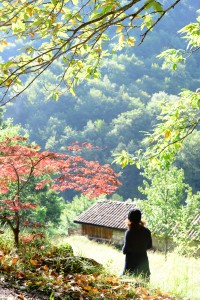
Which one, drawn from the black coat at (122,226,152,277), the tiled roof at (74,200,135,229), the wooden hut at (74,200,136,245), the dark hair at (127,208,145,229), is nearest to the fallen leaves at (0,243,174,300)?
the black coat at (122,226,152,277)

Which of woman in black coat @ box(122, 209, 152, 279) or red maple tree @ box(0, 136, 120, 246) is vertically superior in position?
red maple tree @ box(0, 136, 120, 246)

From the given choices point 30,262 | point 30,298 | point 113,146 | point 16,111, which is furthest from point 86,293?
point 16,111

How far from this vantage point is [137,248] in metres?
5.55

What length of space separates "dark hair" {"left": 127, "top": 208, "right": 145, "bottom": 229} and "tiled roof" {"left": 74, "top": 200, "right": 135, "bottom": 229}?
82.3 feet

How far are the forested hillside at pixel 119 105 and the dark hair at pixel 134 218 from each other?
65.4 m

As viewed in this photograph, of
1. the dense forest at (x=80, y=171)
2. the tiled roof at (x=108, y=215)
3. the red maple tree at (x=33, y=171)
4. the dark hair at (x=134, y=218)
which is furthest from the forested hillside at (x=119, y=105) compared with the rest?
the dark hair at (x=134, y=218)

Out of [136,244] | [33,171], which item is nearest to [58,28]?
[136,244]

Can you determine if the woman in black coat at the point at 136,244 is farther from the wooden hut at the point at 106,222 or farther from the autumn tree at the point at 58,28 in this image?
the wooden hut at the point at 106,222

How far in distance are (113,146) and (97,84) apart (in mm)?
25032

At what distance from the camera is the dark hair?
5434 millimetres

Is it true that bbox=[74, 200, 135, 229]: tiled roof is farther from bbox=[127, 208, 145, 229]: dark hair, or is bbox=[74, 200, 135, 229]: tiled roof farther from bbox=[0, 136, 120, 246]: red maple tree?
bbox=[127, 208, 145, 229]: dark hair

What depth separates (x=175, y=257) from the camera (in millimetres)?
5785

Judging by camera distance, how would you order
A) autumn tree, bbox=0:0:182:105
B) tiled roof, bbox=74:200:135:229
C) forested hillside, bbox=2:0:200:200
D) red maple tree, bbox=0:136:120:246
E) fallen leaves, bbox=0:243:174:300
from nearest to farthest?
autumn tree, bbox=0:0:182:105
fallen leaves, bbox=0:243:174:300
red maple tree, bbox=0:136:120:246
tiled roof, bbox=74:200:135:229
forested hillside, bbox=2:0:200:200

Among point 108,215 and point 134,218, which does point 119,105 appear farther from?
point 134,218
